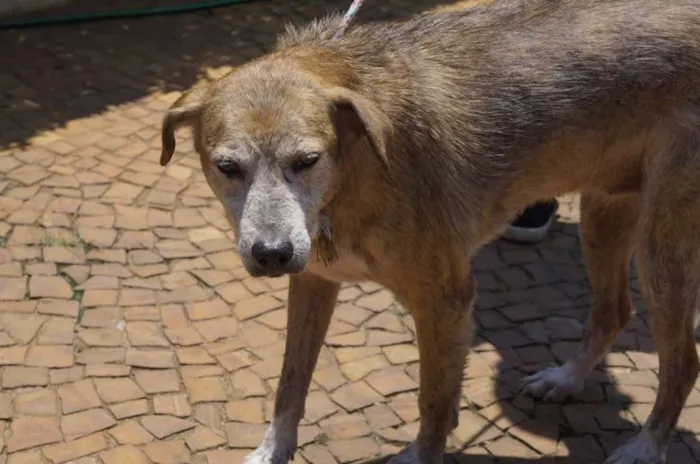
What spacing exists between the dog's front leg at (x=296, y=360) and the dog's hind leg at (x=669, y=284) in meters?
1.40

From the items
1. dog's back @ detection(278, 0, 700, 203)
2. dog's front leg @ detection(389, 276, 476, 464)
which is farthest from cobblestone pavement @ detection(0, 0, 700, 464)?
dog's back @ detection(278, 0, 700, 203)

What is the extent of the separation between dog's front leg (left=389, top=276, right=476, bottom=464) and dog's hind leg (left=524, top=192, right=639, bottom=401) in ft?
2.94

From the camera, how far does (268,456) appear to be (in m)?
4.66

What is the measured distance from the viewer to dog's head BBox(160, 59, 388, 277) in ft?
11.6

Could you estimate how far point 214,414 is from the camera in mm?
5062

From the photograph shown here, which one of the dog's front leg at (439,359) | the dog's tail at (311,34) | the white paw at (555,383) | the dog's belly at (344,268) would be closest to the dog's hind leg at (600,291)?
the white paw at (555,383)

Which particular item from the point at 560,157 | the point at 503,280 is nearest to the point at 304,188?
the point at 560,157

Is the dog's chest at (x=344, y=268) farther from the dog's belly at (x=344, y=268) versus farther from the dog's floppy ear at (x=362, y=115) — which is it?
the dog's floppy ear at (x=362, y=115)

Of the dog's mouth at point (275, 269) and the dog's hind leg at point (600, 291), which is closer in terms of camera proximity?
the dog's mouth at point (275, 269)

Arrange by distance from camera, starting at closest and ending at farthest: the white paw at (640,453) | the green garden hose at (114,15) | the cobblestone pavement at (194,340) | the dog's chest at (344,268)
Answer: the dog's chest at (344,268), the white paw at (640,453), the cobblestone pavement at (194,340), the green garden hose at (114,15)

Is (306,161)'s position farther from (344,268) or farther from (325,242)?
(344,268)

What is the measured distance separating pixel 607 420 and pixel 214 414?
1953mm

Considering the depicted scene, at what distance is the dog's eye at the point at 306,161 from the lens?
3588 millimetres

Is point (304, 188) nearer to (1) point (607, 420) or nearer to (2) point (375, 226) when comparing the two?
(2) point (375, 226)
